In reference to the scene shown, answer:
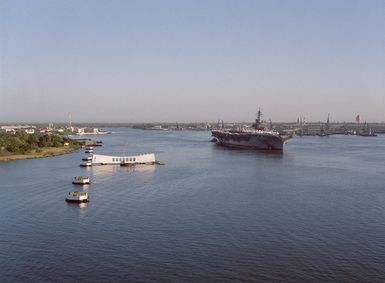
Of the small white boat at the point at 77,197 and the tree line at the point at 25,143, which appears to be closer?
the small white boat at the point at 77,197

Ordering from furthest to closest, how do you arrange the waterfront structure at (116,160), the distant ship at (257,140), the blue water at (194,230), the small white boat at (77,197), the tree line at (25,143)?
the distant ship at (257,140), the tree line at (25,143), the waterfront structure at (116,160), the small white boat at (77,197), the blue water at (194,230)

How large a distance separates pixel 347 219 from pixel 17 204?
2092 cm

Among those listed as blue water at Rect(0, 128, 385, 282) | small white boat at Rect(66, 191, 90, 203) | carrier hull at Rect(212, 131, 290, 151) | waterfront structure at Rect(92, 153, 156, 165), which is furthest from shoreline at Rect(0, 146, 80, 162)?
carrier hull at Rect(212, 131, 290, 151)

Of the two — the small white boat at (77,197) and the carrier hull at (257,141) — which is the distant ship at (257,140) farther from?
the small white boat at (77,197)

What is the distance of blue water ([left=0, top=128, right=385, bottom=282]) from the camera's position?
60.9 feet

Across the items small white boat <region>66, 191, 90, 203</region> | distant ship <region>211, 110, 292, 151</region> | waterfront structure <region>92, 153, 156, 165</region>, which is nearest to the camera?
small white boat <region>66, 191, 90, 203</region>

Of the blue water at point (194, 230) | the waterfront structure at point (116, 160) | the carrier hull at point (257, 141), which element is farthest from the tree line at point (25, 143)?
the carrier hull at point (257, 141)

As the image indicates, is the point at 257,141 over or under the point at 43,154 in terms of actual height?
over

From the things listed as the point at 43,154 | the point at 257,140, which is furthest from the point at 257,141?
the point at 43,154

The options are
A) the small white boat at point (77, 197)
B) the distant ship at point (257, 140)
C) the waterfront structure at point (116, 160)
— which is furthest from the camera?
the distant ship at point (257, 140)

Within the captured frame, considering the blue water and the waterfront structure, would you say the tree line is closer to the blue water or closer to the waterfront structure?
the waterfront structure

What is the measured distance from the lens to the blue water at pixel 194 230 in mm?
18562

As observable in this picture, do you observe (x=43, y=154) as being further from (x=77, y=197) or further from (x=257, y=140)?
(x=77, y=197)

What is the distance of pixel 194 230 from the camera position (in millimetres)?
24203
